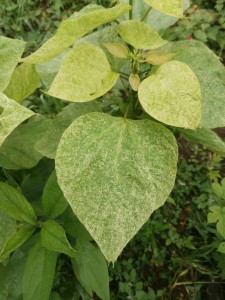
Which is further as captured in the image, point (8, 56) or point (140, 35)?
point (8, 56)

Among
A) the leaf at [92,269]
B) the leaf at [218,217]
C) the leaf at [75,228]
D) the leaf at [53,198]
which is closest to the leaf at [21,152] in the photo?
the leaf at [53,198]

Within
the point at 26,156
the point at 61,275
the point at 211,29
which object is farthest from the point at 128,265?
the point at 211,29

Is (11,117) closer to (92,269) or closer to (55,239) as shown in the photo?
(55,239)

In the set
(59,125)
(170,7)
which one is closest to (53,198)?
(59,125)

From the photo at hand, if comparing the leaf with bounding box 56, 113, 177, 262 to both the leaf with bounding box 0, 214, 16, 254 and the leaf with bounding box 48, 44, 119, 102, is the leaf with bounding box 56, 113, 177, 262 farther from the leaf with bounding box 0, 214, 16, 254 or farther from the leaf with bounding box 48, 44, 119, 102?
the leaf with bounding box 0, 214, 16, 254

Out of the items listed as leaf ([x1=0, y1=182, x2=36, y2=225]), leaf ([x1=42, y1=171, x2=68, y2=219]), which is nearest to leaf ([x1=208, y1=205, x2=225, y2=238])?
leaf ([x1=42, y1=171, x2=68, y2=219])
